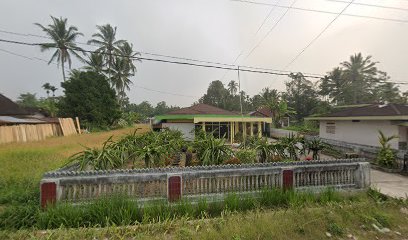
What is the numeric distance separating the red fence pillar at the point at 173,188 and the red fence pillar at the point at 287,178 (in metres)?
2.66

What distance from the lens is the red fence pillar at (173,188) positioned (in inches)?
237

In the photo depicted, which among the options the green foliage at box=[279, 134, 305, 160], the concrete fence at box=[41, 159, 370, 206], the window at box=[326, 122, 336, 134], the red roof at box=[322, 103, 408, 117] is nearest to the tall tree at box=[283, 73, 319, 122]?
the window at box=[326, 122, 336, 134]

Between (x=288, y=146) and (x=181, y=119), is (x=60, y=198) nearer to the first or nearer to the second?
(x=288, y=146)

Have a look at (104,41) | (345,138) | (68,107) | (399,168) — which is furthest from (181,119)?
(104,41)

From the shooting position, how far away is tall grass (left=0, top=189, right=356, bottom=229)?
5.20m

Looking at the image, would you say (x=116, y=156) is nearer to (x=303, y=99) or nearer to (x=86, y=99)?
(x=86, y=99)

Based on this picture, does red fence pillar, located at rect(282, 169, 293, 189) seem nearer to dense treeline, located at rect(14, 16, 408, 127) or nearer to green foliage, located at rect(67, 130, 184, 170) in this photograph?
green foliage, located at rect(67, 130, 184, 170)

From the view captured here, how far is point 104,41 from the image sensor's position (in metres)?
39.3

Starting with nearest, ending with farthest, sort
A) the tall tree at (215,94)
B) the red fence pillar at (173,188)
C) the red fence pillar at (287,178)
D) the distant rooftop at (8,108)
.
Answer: the red fence pillar at (173,188) → the red fence pillar at (287,178) → the distant rooftop at (8,108) → the tall tree at (215,94)

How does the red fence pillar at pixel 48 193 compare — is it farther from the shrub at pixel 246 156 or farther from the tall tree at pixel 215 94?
the tall tree at pixel 215 94

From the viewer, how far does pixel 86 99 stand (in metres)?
33.7

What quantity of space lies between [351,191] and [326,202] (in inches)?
52.2

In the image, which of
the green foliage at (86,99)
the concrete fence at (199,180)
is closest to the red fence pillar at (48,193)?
the concrete fence at (199,180)

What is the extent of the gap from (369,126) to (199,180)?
41.7ft
